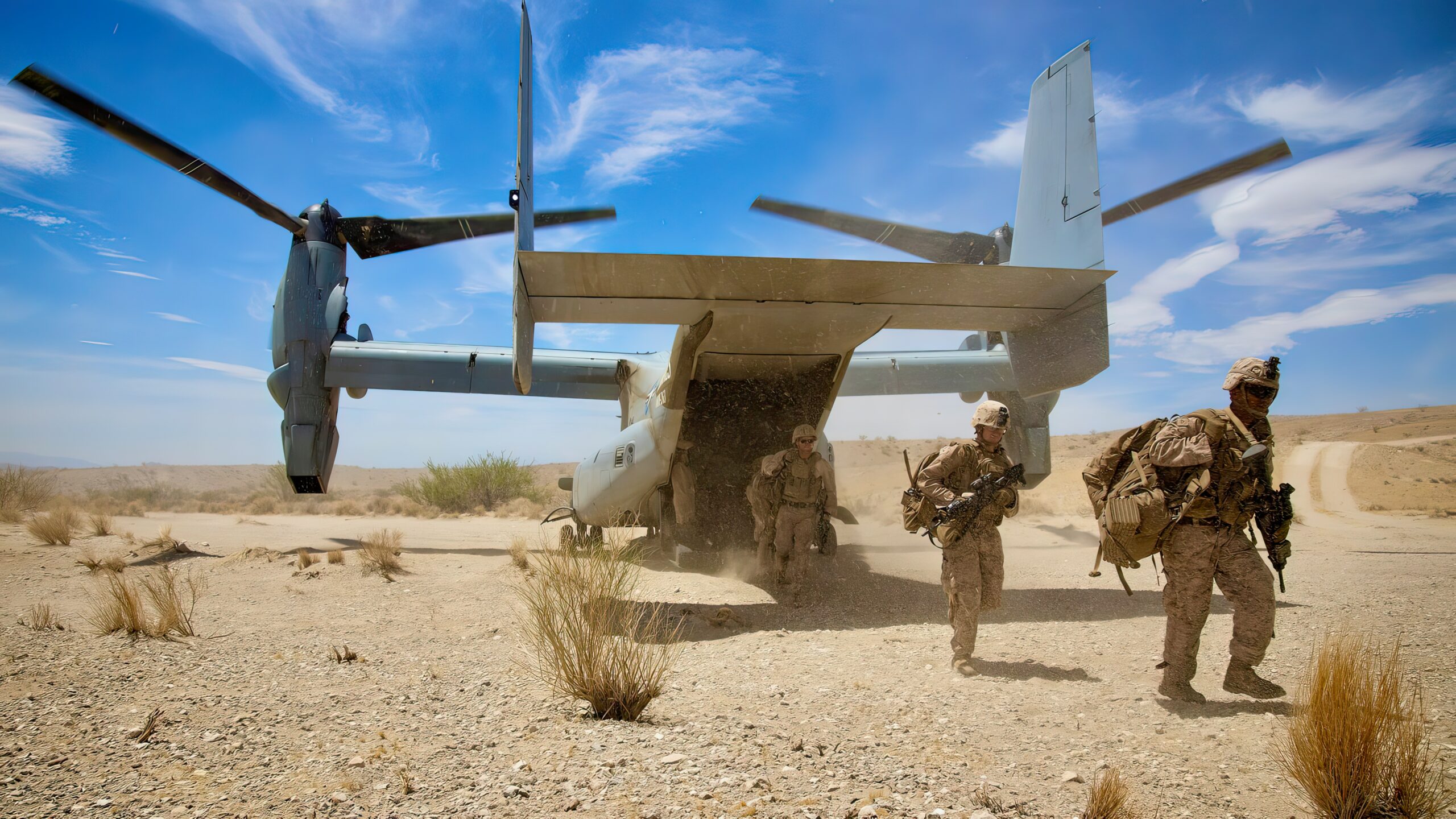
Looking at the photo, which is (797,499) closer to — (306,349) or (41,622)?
(41,622)

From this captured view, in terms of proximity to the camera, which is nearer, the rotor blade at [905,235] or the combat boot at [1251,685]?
the combat boot at [1251,685]

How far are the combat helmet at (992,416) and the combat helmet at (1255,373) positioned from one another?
1340mm

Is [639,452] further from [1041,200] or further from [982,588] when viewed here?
[1041,200]

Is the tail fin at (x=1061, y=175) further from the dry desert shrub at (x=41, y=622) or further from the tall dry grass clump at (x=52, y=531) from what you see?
the tall dry grass clump at (x=52, y=531)

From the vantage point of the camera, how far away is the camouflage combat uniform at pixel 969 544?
461 centimetres

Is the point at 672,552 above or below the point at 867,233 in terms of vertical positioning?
below

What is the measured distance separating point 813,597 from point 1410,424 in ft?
108

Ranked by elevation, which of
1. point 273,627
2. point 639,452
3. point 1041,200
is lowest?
point 273,627

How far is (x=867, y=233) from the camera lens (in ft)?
32.8

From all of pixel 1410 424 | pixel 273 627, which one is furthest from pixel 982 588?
pixel 1410 424

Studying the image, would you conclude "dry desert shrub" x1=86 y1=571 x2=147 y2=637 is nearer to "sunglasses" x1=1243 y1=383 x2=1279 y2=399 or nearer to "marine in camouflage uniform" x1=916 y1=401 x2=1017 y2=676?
"marine in camouflage uniform" x1=916 y1=401 x2=1017 y2=676

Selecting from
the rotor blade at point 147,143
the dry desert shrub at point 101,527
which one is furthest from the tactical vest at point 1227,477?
the dry desert shrub at point 101,527

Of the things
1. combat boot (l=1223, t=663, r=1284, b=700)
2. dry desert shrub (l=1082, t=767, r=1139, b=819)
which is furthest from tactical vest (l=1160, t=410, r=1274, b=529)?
dry desert shrub (l=1082, t=767, r=1139, b=819)

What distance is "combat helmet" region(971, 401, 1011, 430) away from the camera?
187 inches
